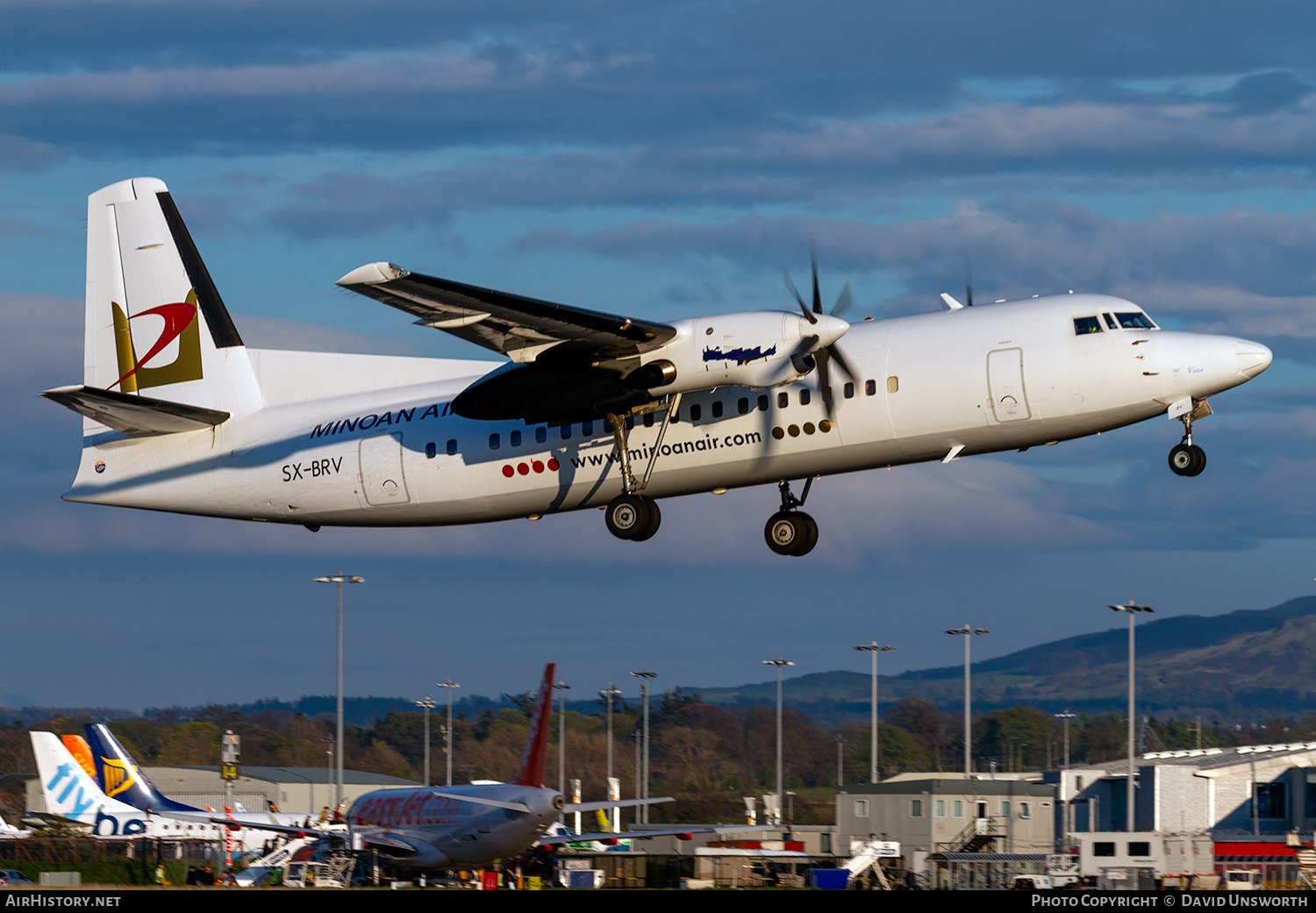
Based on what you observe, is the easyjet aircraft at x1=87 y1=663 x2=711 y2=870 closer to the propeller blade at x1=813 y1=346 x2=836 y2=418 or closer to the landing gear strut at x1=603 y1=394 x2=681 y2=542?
the landing gear strut at x1=603 y1=394 x2=681 y2=542

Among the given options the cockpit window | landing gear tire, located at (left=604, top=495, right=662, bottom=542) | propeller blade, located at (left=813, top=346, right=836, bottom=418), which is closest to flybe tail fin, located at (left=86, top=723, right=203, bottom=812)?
landing gear tire, located at (left=604, top=495, right=662, bottom=542)

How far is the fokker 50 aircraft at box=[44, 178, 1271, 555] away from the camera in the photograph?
66.4ft

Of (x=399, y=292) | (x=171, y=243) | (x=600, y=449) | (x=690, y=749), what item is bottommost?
(x=690, y=749)

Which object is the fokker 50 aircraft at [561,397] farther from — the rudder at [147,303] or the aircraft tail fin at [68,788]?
the aircraft tail fin at [68,788]

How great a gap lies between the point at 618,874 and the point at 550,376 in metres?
16.8

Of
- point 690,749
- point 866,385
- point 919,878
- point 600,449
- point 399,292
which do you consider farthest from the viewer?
point 690,749

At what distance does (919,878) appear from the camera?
110ft

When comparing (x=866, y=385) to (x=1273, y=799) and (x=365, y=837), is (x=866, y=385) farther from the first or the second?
(x=1273, y=799)

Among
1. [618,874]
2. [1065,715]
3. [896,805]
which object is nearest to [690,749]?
→ [1065,715]

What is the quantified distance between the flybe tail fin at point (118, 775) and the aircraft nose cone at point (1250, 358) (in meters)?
28.0

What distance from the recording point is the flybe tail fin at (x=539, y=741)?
30.4 meters

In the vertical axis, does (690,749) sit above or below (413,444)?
below

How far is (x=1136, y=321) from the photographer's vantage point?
20.4 m

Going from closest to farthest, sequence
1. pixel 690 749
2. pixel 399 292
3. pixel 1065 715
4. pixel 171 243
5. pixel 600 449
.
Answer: pixel 399 292, pixel 600 449, pixel 171 243, pixel 690 749, pixel 1065 715
